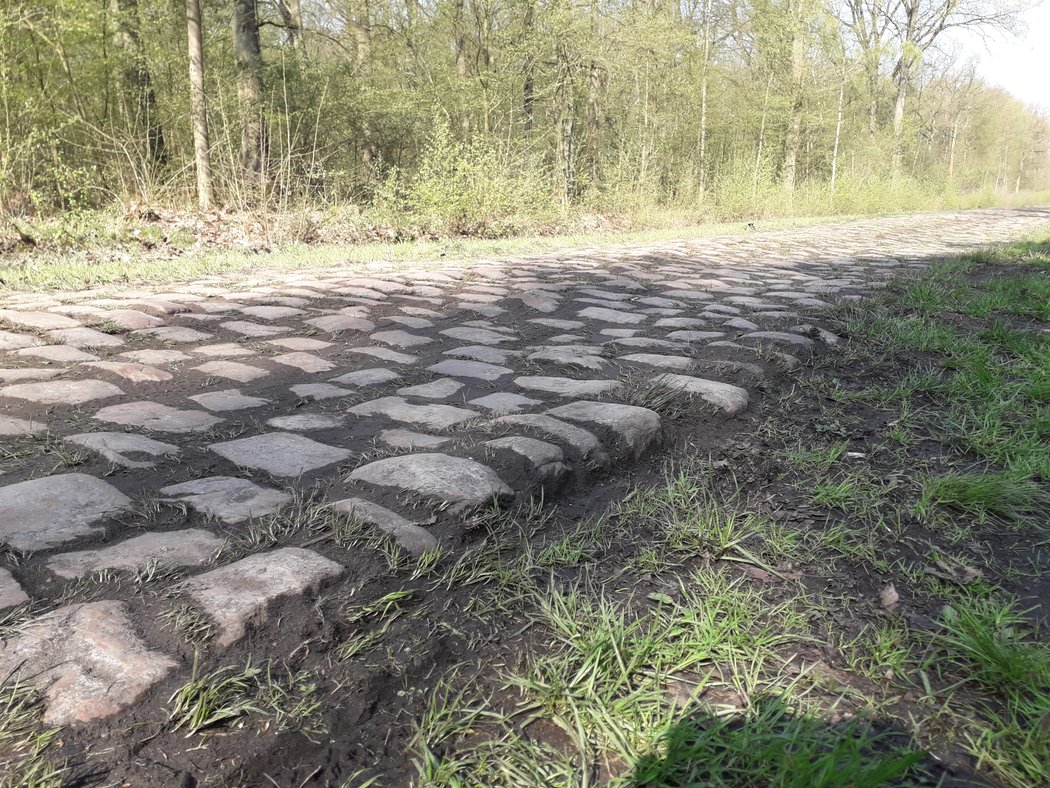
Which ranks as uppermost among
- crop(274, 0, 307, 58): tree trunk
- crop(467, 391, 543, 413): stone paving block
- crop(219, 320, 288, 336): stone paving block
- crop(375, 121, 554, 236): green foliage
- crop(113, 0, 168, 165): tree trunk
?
crop(274, 0, 307, 58): tree trunk

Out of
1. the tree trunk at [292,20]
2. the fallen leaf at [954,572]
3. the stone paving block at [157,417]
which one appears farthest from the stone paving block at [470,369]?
the tree trunk at [292,20]

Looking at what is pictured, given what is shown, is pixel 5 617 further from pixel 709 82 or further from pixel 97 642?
pixel 709 82

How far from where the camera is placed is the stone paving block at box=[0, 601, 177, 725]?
1.01 meters

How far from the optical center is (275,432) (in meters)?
2.06

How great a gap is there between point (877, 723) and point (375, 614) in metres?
0.84

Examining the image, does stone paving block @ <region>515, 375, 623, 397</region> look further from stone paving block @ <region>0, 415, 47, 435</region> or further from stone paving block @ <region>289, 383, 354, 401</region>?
stone paving block @ <region>0, 415, 47, 435</region>

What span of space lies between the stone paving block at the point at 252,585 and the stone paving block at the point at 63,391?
1.30 m

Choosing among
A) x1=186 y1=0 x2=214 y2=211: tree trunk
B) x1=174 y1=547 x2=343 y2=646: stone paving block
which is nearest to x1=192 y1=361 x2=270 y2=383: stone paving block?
x1=174 y1=547 x2=343 y2=646: stone paving block

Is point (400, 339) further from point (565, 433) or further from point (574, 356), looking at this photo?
point (565, 433)

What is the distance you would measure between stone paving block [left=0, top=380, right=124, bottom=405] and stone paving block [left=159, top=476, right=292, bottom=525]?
0.84m

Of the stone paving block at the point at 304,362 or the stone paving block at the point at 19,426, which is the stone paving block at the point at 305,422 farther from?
the stone paving block at the point at 19,426

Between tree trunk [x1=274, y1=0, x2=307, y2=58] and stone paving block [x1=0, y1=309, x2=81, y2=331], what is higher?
tree trunk [x1=274, y1=0, x2=307, y2=58]

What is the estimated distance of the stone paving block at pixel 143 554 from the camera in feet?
4.30

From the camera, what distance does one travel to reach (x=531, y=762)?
3.30ft
